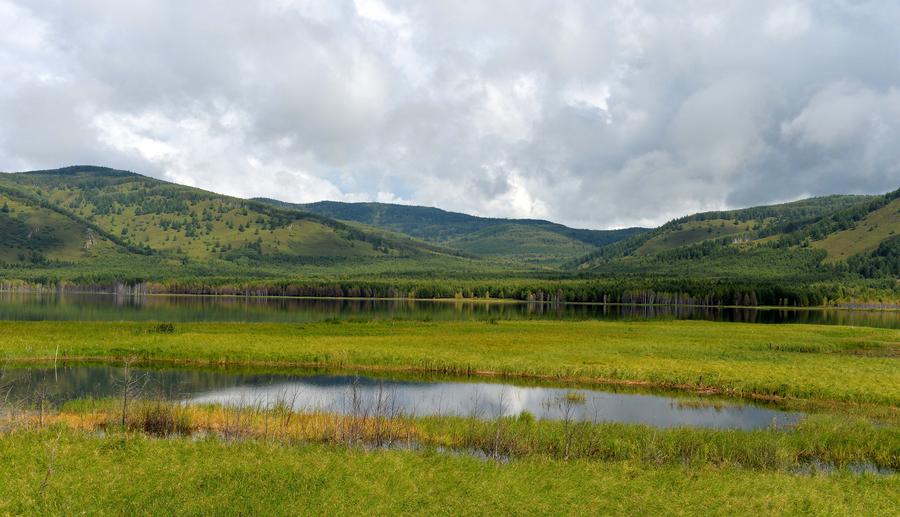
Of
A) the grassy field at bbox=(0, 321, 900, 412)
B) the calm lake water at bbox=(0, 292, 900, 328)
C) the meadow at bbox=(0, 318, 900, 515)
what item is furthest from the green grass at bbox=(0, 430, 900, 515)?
the calm lake water at bbox=(0, 292, 900, 328)

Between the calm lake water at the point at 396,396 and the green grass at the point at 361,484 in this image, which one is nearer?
the green grass at the point at 361,484

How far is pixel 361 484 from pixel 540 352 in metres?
45.4

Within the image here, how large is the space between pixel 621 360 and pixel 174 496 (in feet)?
156

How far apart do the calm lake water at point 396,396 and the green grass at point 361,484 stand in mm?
10999

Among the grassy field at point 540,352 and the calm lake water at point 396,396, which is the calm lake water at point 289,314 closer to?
the grassy field at point 540,352

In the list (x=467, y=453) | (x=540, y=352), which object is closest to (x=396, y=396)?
(x=467, y=453)

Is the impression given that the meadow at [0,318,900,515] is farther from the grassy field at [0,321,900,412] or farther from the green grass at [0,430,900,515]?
the grassy field at [0,321,900,412]

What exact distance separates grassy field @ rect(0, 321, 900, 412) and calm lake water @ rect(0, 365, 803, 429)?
16.6 feet

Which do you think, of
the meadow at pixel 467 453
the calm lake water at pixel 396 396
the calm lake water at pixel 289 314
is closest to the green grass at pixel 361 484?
the meadow at pixel 467 453

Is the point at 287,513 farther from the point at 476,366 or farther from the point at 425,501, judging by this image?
the point at 476,366

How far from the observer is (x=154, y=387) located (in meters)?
44.8

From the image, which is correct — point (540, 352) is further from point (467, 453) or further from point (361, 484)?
point (361, 484)

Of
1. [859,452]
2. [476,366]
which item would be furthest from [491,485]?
[476,366]

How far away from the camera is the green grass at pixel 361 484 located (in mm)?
20312
